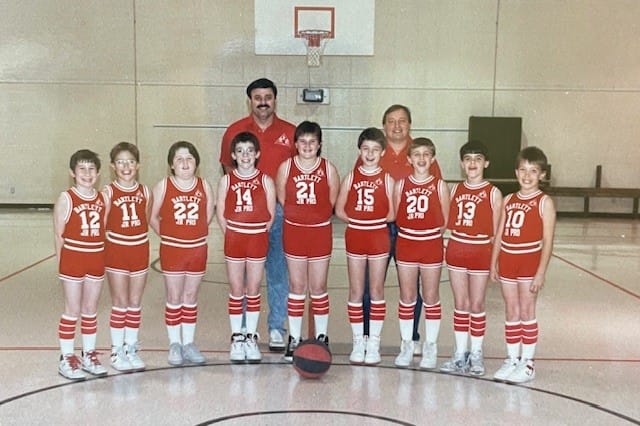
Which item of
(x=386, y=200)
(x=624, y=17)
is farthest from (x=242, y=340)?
(x=624, y=17)

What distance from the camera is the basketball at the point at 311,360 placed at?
14.3 ft

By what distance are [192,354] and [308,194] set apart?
1315 millimetres

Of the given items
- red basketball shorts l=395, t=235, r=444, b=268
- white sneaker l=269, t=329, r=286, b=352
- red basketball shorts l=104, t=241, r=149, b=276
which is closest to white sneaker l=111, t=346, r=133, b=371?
red basketball shorts l=104, t=241, r=149, b=276

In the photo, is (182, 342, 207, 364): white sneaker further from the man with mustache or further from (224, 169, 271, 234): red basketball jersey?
(224, 169, 271, 234): red basketball jersey

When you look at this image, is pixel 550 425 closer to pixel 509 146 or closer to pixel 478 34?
pixel 509 146

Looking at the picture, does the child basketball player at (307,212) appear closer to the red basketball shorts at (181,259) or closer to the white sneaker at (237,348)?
the white sneaker at (237,348)

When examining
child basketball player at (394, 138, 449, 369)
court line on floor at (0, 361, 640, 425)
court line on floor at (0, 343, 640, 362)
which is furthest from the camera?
court line on floor at (0, 343, 640, 362)

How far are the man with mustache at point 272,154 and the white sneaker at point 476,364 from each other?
133 centimetres

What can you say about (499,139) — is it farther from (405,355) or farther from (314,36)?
(405,355)

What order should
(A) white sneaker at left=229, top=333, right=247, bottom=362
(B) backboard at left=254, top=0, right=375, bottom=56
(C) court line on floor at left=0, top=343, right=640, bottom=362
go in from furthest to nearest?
(B) backboard at left=254, top=0, right=375, bottom=56 → (C) court line on floor at left=0, top=343, right=640, bottom=362 → (A) white sneaker at left=229, top=333, right=247, bottom=362

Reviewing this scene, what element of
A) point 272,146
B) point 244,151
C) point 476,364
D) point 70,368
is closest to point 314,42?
point 272,146

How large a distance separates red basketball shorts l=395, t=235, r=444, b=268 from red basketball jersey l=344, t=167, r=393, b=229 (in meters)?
0.21

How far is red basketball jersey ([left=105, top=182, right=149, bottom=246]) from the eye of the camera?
14.9 feet

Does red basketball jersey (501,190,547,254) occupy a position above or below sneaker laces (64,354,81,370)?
above
